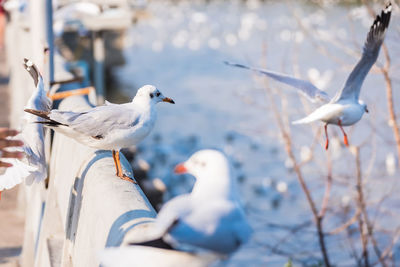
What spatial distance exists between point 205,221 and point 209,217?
0.07ft

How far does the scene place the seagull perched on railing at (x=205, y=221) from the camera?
6.64ft

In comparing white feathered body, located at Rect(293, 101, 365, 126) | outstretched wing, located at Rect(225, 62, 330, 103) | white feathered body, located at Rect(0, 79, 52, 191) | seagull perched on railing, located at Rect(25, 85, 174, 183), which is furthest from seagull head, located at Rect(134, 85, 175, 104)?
white feathered body, located at Rect(293, 101, 365, 126)

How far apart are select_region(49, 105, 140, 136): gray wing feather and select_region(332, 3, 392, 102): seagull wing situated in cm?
117

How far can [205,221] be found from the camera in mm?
2039

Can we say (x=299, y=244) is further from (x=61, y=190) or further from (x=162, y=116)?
(x=162, y=116)

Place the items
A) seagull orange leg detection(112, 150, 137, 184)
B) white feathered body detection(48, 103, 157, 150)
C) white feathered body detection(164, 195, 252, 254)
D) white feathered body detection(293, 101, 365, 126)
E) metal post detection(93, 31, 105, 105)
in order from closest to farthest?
white feathered body detection(164, 195, 252, 254) → seagull orange leg detection(112, 150, 137, 184) → white feathered body detection(48, 103, 157, 150) → white feathered body detection(293, 101, 365, 126) → metal post detection(93, 31, 105, 105)

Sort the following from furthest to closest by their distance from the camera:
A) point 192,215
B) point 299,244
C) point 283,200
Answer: point 283,200 < point 299,244 < point 192,215

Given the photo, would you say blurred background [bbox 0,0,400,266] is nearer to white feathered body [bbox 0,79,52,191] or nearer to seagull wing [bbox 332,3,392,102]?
white feathered body [bbox 0,79,52,191]

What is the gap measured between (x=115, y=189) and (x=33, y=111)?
690 millimetres

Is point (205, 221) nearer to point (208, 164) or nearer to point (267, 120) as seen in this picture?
point (208, 164)

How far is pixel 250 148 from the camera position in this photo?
16953 mm

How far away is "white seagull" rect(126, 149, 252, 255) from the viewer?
2.02m

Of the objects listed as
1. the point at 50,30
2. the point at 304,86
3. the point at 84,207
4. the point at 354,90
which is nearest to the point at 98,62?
the point at 50,30

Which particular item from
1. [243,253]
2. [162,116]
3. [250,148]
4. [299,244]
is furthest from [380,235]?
[162,116]
